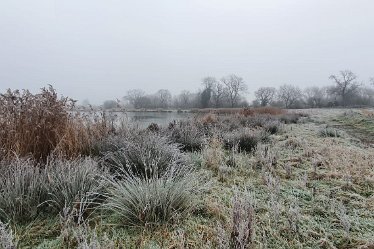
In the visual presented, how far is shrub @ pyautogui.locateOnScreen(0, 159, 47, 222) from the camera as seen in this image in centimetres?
268

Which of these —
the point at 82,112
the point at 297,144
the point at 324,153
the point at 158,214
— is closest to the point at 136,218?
the point at 158,214

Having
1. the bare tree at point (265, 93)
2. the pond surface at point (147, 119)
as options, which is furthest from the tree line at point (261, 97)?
the pond surface at point (147, 119)

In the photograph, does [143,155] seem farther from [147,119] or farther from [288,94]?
[288,94]

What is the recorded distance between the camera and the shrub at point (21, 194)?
8.78 feet

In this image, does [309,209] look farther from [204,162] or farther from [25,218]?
[25,218]

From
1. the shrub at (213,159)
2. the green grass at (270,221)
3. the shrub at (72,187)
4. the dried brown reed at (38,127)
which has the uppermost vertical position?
the dried brown reed at (38,127)

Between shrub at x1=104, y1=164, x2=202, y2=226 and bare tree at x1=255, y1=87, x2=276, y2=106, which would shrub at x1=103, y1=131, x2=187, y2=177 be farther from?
bare tree at x1=255, y1=87, x2=276, y2=106

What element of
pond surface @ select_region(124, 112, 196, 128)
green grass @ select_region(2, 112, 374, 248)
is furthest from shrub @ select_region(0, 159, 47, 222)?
pond surface @ select_region(124, 112, 196, 128)

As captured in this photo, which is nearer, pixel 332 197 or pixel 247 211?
pixel 247 211

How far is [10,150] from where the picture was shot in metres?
3.84

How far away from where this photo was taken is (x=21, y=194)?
8.79ft

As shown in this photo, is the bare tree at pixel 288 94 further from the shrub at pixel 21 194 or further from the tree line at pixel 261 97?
the shrub at pixel 21 194

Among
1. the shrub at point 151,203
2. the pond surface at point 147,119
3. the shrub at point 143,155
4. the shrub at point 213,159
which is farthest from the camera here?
the pond surface at point 147,119

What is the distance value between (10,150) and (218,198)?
2.70 m
